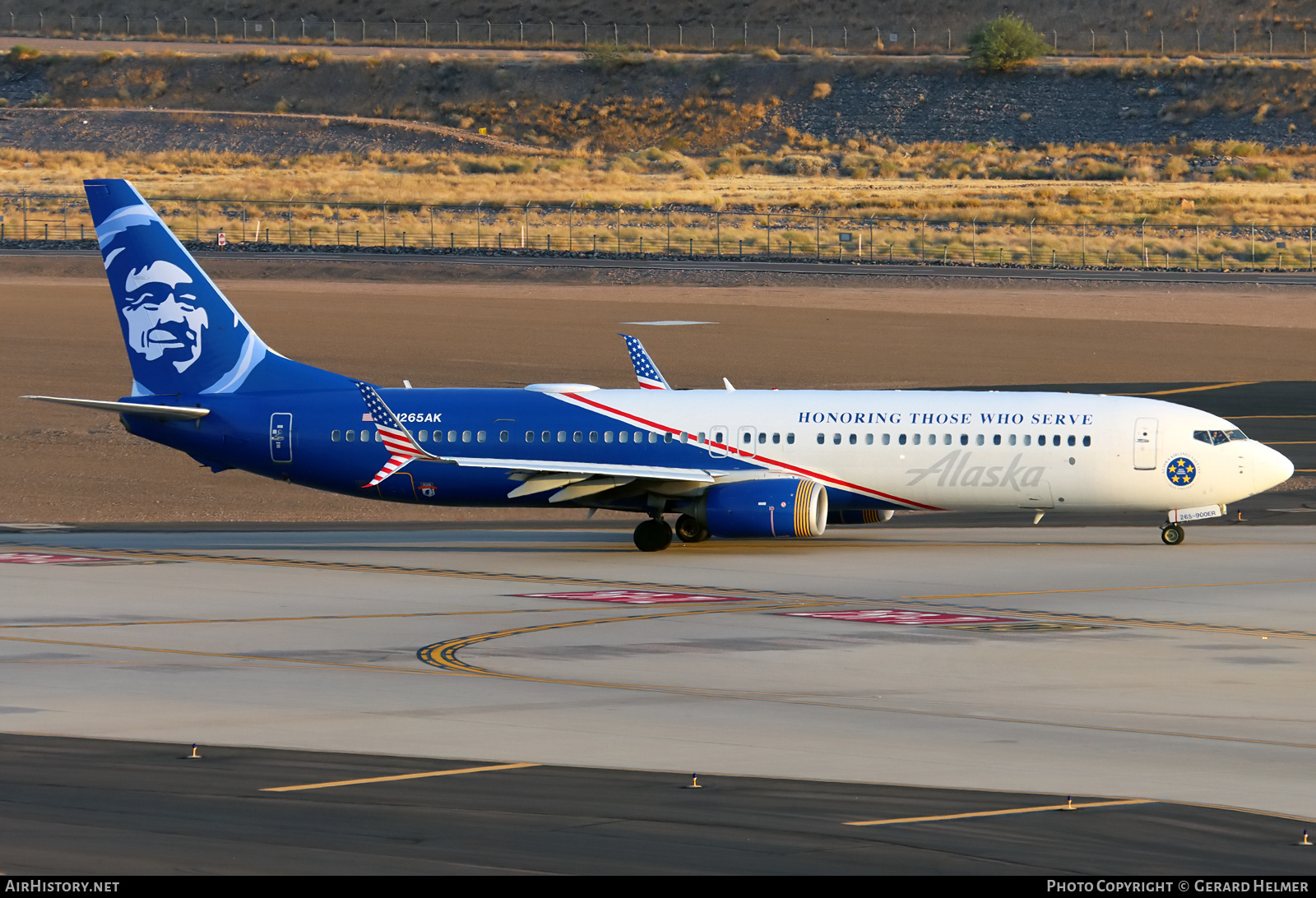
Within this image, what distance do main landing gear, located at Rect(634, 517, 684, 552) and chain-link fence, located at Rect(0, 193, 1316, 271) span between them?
67.4m

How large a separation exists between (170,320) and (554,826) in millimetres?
32252

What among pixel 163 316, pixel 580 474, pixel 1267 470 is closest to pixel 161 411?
pixel 163 316

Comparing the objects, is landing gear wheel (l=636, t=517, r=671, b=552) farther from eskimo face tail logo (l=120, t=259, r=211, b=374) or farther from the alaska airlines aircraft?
eskimo face tail logo (l=120, t=259, r=211, b=374)

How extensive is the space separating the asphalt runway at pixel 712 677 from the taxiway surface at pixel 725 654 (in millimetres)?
98

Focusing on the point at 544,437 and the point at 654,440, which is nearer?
the point at 654,440

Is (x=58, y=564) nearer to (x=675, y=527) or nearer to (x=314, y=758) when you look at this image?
(x=675, y=527)

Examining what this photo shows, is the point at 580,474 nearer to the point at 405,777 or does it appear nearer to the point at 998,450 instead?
the point at 998,450

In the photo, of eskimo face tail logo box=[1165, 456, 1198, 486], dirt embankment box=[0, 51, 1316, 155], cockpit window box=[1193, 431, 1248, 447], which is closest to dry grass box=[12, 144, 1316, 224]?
dirt embankment box=[0, 51, 1316, 155]

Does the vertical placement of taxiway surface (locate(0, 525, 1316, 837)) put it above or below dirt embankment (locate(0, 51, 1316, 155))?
below

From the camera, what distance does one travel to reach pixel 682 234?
128 m

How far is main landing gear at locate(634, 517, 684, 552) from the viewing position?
46.8 meters

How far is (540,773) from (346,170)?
15539cm

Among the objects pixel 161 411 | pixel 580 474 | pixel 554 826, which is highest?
pixel 161 411

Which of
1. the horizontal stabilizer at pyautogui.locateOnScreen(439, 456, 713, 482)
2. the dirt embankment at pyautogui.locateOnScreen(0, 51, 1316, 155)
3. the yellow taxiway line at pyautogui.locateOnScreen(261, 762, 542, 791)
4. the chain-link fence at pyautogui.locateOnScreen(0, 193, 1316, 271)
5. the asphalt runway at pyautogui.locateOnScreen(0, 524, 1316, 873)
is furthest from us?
the dirt embankment at pyautogui.locateOnScreen(0, 51, 1316, 155)
